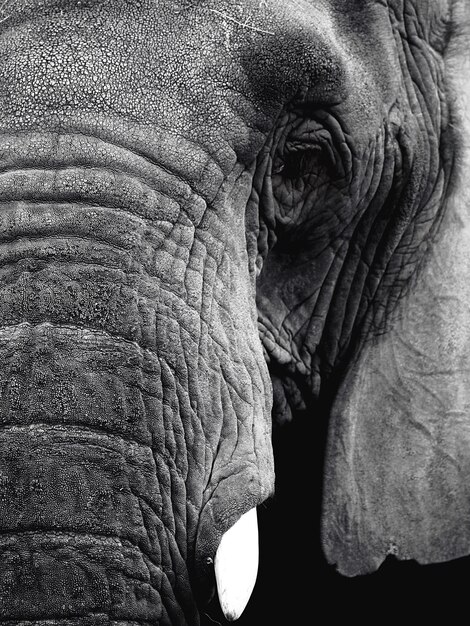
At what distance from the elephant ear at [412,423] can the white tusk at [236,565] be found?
459 millimetres

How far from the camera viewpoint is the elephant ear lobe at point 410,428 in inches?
77.1

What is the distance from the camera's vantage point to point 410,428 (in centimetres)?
197

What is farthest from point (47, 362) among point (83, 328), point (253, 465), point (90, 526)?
point (253, 465)

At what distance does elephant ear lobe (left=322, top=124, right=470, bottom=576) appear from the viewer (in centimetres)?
196

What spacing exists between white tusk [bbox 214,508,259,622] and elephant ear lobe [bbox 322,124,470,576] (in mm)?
457

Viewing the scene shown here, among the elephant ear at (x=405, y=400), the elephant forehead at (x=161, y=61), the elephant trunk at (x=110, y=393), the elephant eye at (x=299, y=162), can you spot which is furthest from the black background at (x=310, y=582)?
the elephant forehead at (x=161, y=61)

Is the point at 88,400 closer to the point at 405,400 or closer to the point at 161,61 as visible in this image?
the point at 161,61

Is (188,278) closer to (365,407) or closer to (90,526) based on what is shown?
(90,526)

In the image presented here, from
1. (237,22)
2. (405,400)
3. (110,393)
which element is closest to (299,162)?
(237,22)

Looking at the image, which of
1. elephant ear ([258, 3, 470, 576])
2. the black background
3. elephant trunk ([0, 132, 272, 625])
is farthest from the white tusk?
the black background

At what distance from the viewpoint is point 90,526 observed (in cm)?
140

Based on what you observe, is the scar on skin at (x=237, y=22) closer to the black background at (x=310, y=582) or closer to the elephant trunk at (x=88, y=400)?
the elephant trunk at (x=88, y=400)

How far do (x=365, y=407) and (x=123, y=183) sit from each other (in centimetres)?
68

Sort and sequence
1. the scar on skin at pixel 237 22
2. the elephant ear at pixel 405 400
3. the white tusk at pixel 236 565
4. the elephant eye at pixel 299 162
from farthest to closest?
the elephant ear at pixel 405 400 → the elephant eye at pixel 299 162 → the scar on skin at pixel 237 22 → the white tusk at pixel 236 565
